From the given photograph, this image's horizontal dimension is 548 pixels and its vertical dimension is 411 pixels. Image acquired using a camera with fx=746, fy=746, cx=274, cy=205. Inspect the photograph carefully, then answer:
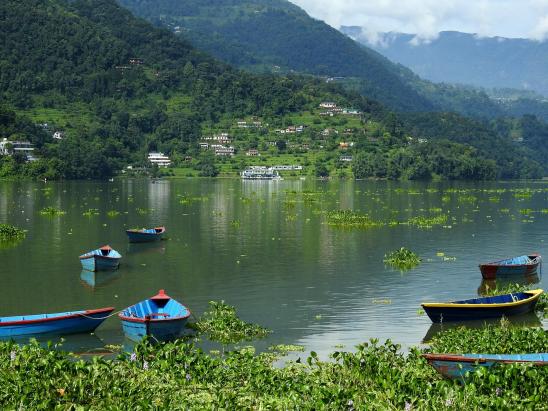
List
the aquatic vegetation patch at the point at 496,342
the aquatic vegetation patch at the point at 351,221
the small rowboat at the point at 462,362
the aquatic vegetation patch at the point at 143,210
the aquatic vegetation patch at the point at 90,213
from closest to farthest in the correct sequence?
1. the small rowboat at the point at 462,362
2. the aquatic vegetation patch at the point at 496,342
3. the aquatic vegetation patch at the point at 351,221
4. the aquatic vegetation patch at the point at 90,213
5. the aquatic vegetation patch at the point at 143,210

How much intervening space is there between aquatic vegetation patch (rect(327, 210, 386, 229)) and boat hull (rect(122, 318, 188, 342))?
51607 mm

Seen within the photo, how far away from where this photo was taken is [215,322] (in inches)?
1369

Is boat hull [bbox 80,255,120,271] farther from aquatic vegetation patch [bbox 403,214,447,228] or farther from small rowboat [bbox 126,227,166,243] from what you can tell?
aquatic vegetation patch [bbox 403,214,447,228]

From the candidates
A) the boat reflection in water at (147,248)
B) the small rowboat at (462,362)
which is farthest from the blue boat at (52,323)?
the boat reflection in water at (147,248)

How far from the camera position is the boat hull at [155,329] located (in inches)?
1235

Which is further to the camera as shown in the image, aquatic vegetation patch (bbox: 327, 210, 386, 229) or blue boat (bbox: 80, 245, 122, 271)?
aquatic vegetation patch (bbox: 327, 210, 386, 229)

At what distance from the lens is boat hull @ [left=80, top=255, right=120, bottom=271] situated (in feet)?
168

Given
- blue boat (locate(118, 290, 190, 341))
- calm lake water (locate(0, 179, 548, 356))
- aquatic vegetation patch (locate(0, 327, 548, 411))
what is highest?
aquatic vegetation patch (locate(0, 327, 548, 411))

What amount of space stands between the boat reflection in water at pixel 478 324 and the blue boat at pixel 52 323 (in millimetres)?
14823

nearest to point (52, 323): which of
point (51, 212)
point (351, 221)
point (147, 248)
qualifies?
point (147, 248)

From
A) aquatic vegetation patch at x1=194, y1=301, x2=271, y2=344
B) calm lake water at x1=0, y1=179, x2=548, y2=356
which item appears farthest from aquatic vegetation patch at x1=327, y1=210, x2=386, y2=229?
aquatic vegetation patch at x1=194, y1=301, x2=271, y2=344

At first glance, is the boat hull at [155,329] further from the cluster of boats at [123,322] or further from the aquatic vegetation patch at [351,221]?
the aquatic vegetation patch at [351,221]

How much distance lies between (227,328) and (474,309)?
11.6 meters

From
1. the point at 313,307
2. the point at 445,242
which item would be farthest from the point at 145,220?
the point at 313,307
